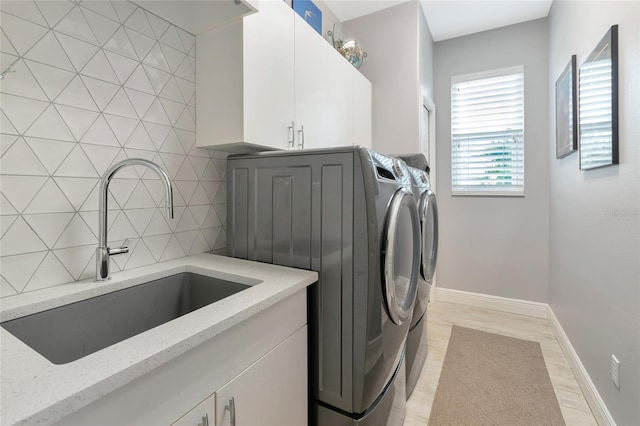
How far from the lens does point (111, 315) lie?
1.02m

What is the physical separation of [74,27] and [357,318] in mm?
1376

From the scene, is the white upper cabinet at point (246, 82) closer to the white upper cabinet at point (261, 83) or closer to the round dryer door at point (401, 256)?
the white upper cabinet at point (261, 83)

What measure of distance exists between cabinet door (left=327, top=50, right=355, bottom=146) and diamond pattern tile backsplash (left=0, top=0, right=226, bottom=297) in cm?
86

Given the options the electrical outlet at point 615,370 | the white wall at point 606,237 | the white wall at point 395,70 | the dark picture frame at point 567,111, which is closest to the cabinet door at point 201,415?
the white wall at point 606,237

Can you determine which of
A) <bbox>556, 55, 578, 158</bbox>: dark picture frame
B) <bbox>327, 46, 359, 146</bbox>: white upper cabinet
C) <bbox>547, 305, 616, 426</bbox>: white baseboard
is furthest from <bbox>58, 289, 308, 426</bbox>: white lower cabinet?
<bbox>556, 55, 578, 158</bbox>: dark picture frame

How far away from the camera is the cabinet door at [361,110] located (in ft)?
7.72

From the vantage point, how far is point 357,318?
1107 millimetres

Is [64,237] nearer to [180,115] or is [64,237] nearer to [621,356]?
[180,115]

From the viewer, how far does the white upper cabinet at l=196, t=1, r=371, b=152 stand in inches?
50.9

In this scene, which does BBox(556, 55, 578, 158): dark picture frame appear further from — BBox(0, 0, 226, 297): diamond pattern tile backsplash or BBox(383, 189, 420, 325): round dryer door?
BBox(0, 0, 226, 297): diamond pattern tile backsplash

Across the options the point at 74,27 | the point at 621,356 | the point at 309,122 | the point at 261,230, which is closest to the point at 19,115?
the point at 74,27

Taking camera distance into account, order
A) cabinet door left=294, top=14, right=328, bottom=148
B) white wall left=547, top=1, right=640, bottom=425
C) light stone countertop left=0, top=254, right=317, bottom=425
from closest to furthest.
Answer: light stone countertop left=0, top=254, right=317, bottom=425
white wall left=547, top=1, right=640, bottom=425
cabinet door left=294, top=14, right=328, bottom=148

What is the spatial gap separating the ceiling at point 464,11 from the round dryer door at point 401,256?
80.9 inches

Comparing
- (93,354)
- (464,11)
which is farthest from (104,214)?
(464,11)
